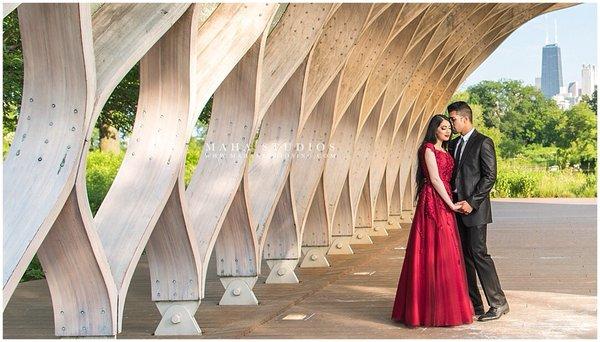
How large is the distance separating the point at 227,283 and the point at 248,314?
0.90m

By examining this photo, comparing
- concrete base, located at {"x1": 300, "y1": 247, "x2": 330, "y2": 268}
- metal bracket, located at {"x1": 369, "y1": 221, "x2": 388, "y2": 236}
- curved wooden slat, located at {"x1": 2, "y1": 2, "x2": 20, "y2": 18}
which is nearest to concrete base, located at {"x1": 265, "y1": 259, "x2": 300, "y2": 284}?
concrete base, located at {"x1": 300, "y1": 247, "x2": 330, "y2": 268}

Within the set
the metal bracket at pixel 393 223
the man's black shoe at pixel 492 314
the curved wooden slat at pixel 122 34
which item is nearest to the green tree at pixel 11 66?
the curved wooden slat at pixel 122 34

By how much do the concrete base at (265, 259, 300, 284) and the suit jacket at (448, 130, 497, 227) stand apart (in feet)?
12.2

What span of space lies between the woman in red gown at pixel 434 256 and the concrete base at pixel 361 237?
924 centimetres

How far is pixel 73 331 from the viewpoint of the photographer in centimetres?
794

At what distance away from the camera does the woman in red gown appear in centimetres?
973

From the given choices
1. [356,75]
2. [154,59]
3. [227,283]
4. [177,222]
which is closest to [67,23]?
[154,59]

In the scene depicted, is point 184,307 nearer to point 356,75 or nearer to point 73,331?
point 73,331

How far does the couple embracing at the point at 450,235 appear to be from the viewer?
32.0 feet

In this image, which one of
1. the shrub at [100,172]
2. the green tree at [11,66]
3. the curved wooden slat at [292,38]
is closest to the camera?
the curved wooden slat at [292,38]

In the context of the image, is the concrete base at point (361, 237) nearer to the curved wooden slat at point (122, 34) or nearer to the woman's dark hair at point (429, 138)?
the woman's dark hair at point (429, 138)

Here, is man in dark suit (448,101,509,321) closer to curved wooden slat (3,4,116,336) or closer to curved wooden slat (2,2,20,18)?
curved wooden slat (3,4,116,336)

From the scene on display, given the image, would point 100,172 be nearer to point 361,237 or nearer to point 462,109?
point 361,237

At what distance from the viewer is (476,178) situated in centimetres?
1012
